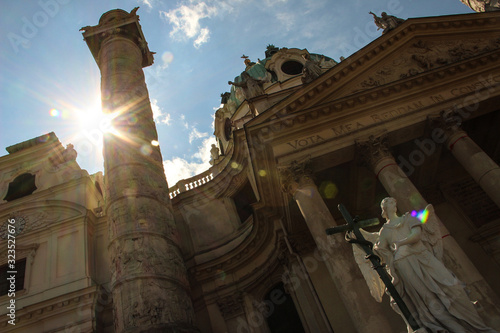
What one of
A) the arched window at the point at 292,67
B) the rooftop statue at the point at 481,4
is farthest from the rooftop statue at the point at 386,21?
the arched window at the point at 292,67

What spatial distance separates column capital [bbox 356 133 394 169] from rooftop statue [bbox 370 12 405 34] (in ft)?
19.6

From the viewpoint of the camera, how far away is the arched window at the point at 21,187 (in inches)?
738

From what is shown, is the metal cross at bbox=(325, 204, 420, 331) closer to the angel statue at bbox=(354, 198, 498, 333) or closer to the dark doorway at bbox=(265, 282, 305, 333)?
the angel statue at bbox=(354, 198, 498, 333)

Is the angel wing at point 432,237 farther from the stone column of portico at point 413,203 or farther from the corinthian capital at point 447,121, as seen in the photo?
the corinthian capital at point 447,121

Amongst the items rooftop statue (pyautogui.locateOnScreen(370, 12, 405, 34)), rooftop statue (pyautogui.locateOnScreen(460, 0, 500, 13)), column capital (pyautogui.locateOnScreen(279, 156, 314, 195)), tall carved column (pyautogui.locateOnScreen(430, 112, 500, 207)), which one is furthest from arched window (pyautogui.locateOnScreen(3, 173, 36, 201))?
rooftop statue (pyautogui.locateOnScreen(460, 0, 500, 13))

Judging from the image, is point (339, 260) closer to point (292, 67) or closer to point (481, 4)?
point (292, 67)

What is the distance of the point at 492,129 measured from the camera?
574 inches

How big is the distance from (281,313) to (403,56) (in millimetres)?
11493

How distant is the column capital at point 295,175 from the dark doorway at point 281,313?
5.49 metres

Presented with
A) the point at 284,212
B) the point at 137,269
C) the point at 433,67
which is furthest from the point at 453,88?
the point at 137,269

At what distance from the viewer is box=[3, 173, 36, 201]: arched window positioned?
61.5ft

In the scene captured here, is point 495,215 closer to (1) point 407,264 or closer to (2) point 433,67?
(2) point 433,67

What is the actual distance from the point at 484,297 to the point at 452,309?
12.4 ft

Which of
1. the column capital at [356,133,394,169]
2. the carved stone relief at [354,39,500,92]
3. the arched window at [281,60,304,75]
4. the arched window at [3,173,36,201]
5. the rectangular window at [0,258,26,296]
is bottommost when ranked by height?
the column capital at [356,133,394,169]
